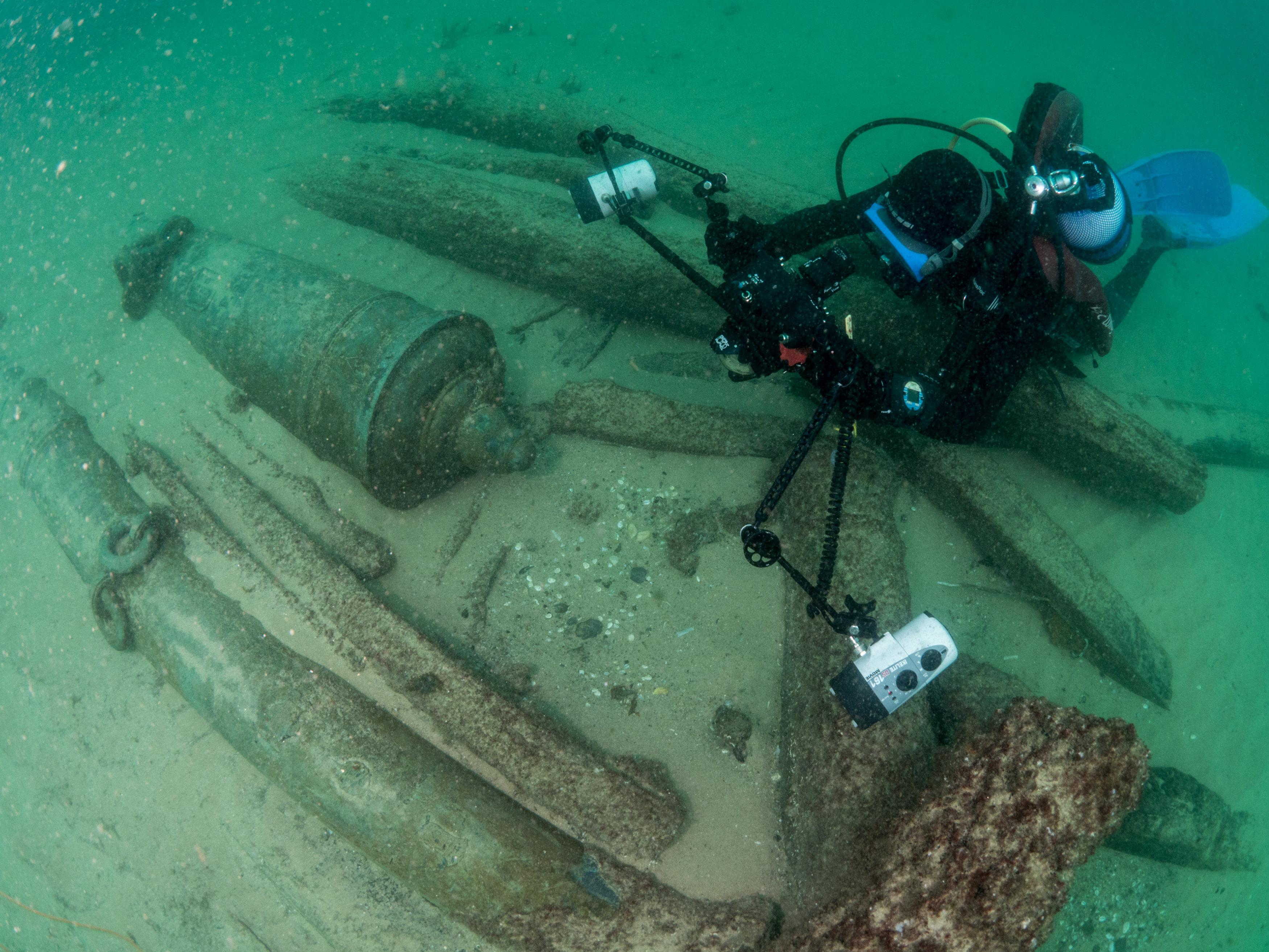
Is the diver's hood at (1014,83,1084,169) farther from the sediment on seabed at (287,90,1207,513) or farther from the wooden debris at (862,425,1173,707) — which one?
the wooden debris at (862,425,1173,707)

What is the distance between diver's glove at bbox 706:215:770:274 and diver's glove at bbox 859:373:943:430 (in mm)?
971

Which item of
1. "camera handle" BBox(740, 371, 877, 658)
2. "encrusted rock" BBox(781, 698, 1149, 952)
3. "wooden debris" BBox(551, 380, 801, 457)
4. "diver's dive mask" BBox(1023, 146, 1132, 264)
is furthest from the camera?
"wooden debris" BBox(551, 380, 801, 457)

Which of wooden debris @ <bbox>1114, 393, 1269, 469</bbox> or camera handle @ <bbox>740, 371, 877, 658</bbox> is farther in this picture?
wooden debris @ <bbox>1114, 393, 1269, 469</bbox>

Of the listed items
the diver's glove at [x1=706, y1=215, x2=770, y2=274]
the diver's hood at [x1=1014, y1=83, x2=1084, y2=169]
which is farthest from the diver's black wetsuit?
the diver's hood at [x1=1014, y1=83, x2=1084, y2=169]

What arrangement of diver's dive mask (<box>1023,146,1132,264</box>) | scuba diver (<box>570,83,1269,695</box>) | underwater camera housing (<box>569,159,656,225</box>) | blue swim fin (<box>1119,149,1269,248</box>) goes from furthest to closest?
1. blue swim fin (<box>1119,149,1269,248</box>)
2. underwater camera housing (<box>569,159,656,225</box>)
3. diver's dive mask (<box>1023,146,1132,264</box>)
4. scuba diver (<box>570,83,1269,695</box>)

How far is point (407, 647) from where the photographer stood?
324cm

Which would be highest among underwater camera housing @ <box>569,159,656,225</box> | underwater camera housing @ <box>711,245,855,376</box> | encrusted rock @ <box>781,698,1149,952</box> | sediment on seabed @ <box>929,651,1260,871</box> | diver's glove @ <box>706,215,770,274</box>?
underwater camera housing @ <box>569,159,656,225</box>

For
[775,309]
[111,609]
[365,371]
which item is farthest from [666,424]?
[111,609]

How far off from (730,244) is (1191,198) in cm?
635

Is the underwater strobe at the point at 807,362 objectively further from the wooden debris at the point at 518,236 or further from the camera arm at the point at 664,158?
the wooden debris at the point at 518,236

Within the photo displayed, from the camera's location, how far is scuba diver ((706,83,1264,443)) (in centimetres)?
306

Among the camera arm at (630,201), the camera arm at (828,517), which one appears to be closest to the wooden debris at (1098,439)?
the camera arm at (828,517)

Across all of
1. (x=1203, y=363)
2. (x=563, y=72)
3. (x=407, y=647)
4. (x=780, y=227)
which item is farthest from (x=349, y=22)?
(x=1203, y=363)

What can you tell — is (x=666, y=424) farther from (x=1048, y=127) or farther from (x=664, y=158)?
(x=1048, y=127)
